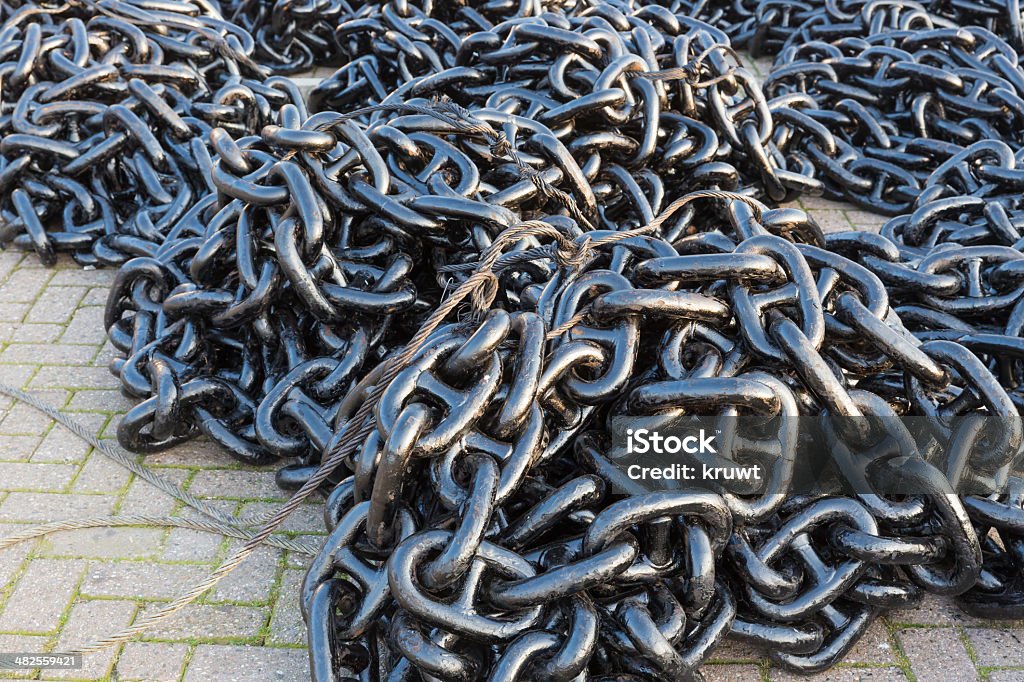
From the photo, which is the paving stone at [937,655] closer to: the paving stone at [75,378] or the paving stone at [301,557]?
the paving stone at [301,557]

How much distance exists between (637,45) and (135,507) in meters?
2.71

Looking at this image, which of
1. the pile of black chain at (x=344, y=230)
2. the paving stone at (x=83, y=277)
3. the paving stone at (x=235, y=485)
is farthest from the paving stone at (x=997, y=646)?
the paving stone at (x=83, y=277)

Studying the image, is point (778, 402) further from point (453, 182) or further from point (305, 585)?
point (453, 182)

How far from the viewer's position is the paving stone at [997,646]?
2209 mm

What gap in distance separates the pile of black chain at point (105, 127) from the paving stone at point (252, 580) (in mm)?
1675

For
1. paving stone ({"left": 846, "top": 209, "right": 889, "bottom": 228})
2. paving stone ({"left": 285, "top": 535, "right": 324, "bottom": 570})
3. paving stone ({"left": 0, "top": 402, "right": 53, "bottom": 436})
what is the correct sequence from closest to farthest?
paving stone ({"left": 285, "top": 535, "right": 324, "bottom": 570}) → paving stone ({"left": 0, "top": 402, "right": 53, "bottom": 436}) → paving stone ({"left": 846, "top": 209, "right": 889, "bottom": 228})

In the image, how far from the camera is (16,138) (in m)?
3.86

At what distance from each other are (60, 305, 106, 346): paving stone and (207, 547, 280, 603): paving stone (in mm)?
1468

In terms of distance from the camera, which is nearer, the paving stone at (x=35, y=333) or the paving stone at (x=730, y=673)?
the paving stone at (x=730, y=673)

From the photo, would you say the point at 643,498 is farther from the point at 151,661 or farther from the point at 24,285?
the point at 24,285

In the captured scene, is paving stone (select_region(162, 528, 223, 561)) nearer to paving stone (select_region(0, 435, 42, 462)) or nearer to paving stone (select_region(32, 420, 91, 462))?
paving stone (select_region(32, 420, 91, 462))

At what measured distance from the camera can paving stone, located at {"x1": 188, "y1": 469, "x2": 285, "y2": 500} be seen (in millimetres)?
2760

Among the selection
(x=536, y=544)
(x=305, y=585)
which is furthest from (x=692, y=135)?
(x=305, y=585)

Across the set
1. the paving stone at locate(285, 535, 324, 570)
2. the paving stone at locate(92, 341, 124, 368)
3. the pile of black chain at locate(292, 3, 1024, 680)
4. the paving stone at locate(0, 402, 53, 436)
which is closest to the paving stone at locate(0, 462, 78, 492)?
the paving stone at locate(0, 402, 53, 436)
